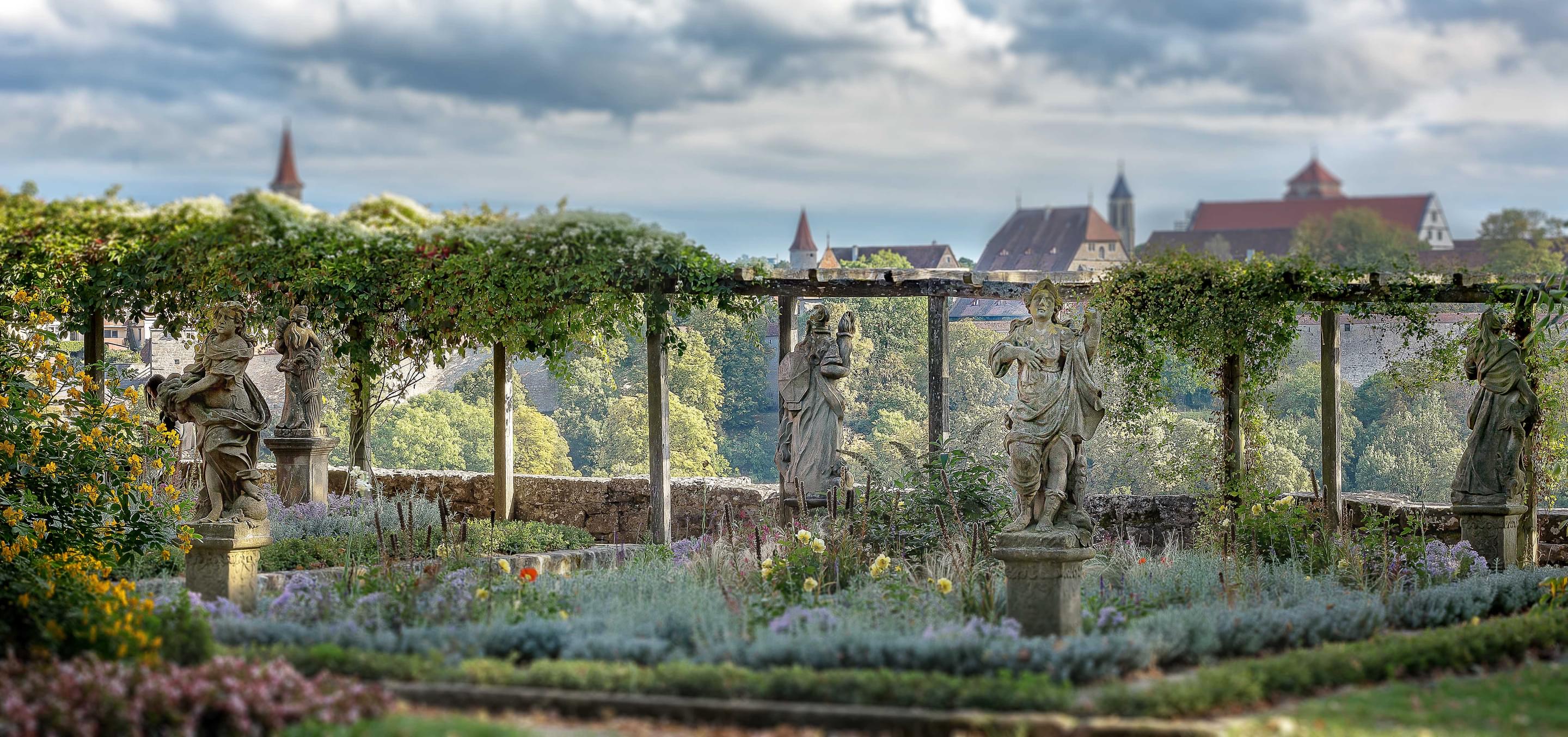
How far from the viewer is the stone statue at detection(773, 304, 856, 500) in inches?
450

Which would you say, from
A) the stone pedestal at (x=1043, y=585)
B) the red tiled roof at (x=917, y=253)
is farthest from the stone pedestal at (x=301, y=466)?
the red tiled roof at (x=917, y=253)

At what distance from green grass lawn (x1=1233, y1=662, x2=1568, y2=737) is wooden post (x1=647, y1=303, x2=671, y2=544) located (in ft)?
23.0

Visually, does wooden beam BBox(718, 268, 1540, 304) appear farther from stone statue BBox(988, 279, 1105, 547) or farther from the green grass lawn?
the green grass lawn

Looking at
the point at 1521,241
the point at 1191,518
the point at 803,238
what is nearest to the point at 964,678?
the point at 1191,518

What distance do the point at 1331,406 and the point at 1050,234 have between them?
67593 millimetres

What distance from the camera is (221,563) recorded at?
855 centimetres

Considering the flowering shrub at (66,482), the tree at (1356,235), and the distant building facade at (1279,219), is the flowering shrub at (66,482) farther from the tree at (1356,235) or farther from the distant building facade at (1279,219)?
the distant building facade at (1279,219)

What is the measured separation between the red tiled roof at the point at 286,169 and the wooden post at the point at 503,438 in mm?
2384

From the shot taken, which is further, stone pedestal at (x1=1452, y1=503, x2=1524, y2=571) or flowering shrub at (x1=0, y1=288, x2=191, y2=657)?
stone pedestal at (x1=1452, y1=503, x2=1524, y2=571)

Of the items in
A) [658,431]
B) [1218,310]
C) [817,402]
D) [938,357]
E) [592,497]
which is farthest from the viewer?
[592,497]

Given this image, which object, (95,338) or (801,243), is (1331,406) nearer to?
(95,338)

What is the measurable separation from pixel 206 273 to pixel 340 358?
178 centimetres

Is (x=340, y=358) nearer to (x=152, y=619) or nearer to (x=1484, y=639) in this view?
(x=152, y=619)

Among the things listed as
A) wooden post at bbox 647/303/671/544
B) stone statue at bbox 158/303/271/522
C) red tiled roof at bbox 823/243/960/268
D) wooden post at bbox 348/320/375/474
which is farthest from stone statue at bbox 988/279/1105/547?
red tiled roof at bbox 823/243/960/268
